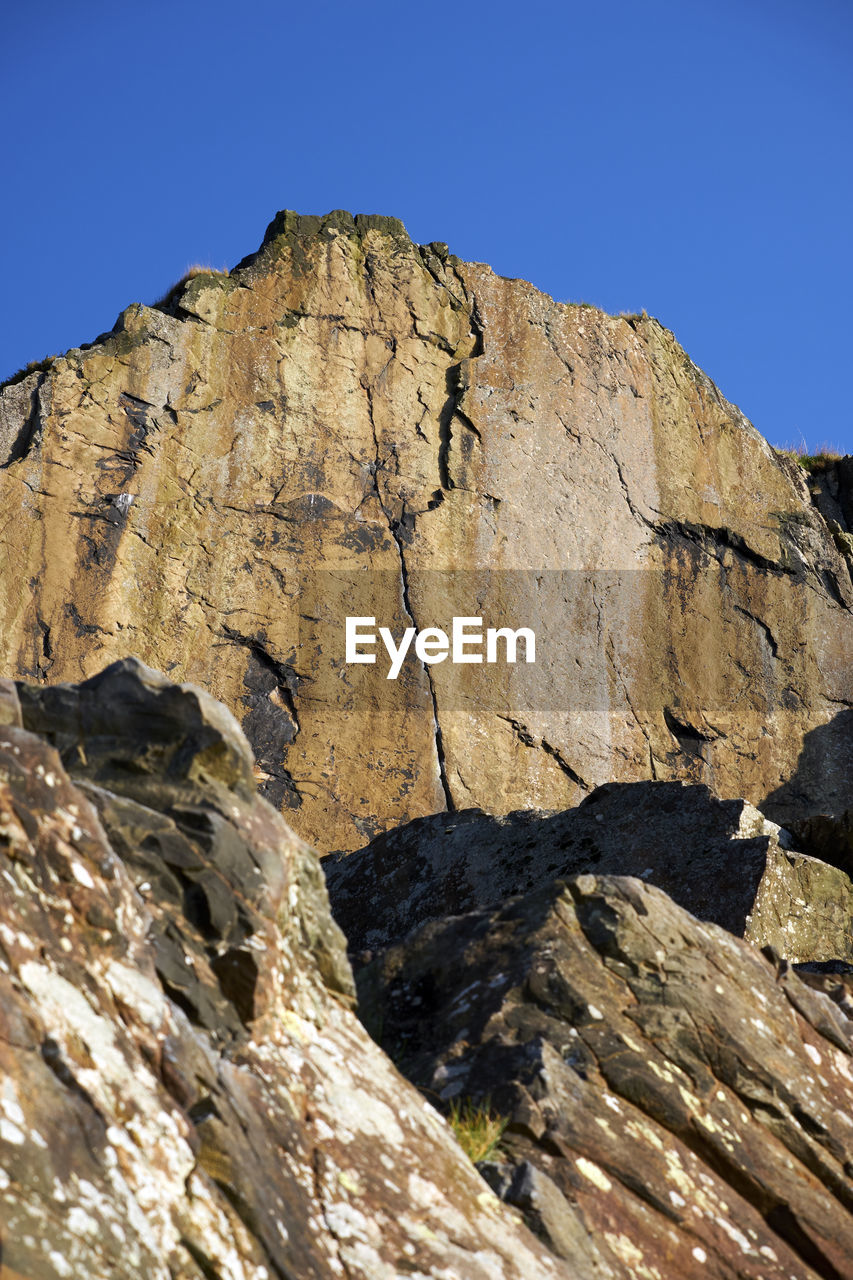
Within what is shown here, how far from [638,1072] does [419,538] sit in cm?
751

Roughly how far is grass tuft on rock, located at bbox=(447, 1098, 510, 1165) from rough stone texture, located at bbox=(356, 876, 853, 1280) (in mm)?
46

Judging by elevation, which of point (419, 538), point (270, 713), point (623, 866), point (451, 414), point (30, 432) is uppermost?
point (451, 414)

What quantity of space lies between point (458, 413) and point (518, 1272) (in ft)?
30.9

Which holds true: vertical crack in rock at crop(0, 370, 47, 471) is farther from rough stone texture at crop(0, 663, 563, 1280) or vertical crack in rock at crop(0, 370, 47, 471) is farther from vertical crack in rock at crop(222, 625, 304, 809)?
rough stone texture at crop(0, 663, 563, 1280)

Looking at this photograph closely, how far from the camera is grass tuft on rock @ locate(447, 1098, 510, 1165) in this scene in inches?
148

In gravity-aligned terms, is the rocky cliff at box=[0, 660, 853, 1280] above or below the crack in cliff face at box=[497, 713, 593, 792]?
below

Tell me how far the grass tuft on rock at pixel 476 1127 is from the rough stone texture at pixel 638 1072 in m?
0.05

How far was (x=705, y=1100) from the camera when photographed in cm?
434

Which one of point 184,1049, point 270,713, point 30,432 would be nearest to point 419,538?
point 270,713

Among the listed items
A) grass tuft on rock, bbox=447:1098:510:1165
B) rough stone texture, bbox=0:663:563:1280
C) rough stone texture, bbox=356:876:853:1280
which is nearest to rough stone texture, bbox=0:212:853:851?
rough stone texture, bbox=356:876:853:1280

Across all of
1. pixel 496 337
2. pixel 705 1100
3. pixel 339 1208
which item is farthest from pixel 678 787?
pixel 496 337

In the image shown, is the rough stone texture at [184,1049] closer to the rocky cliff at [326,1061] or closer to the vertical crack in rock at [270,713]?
the rocky cliff at [326,1061]

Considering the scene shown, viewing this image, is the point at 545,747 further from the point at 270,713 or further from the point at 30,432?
the point at 30,432

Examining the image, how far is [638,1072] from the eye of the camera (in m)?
4.31
